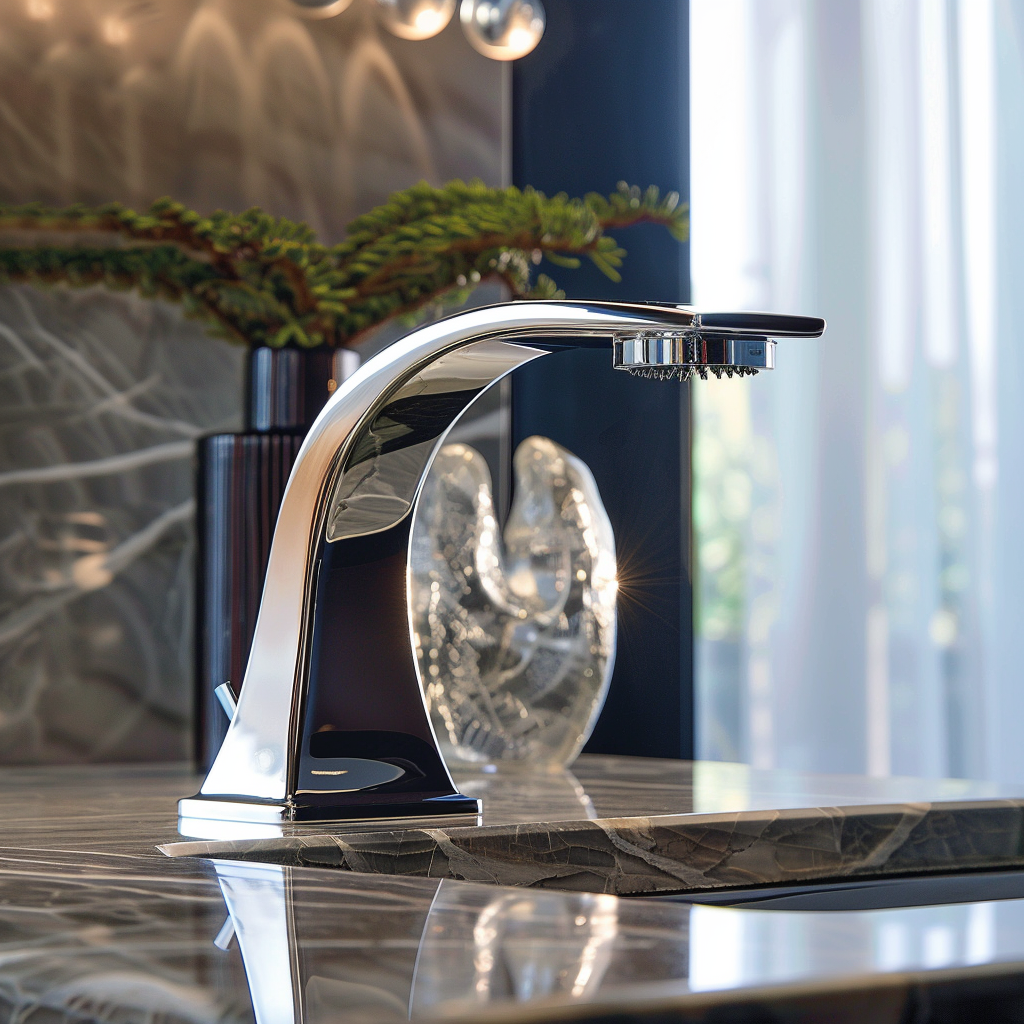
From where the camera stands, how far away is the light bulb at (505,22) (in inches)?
40.5

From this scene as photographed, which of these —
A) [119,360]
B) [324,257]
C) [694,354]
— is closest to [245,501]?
[324,257]

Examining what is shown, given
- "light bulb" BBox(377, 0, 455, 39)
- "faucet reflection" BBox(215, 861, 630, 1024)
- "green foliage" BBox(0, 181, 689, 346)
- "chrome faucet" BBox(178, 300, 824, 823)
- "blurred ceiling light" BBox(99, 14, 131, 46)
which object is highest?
"blurred ceiling light" BBox(99, 14, 131, 46)

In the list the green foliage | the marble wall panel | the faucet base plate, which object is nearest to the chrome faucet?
the faucet base plate

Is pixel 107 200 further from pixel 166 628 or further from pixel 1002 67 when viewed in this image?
pixel 1002 67

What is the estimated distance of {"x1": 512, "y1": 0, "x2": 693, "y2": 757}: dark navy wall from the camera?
1.29m

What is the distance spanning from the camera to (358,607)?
65 centimetres

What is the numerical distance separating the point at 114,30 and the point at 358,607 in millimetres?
644

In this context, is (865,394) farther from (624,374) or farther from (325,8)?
(325,8)

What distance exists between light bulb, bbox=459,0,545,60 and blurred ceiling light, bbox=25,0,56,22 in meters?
→ 0.32

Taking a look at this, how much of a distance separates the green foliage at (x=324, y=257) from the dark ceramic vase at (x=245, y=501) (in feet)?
0.14

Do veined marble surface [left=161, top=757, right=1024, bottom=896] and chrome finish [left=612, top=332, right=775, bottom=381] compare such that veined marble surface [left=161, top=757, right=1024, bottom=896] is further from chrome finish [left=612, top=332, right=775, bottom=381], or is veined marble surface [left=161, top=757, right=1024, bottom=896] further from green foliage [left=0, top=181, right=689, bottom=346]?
green foliage [left=0, top=181, right=689, bottom=346]

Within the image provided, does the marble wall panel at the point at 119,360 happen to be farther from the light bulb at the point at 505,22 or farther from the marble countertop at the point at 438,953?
the marble countertop at the point at 438,953

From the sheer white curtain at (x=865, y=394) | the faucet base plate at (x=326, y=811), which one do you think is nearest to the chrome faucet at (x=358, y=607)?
the faucet base plate at (x=326, y=811)

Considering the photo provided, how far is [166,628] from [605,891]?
0.54 m
